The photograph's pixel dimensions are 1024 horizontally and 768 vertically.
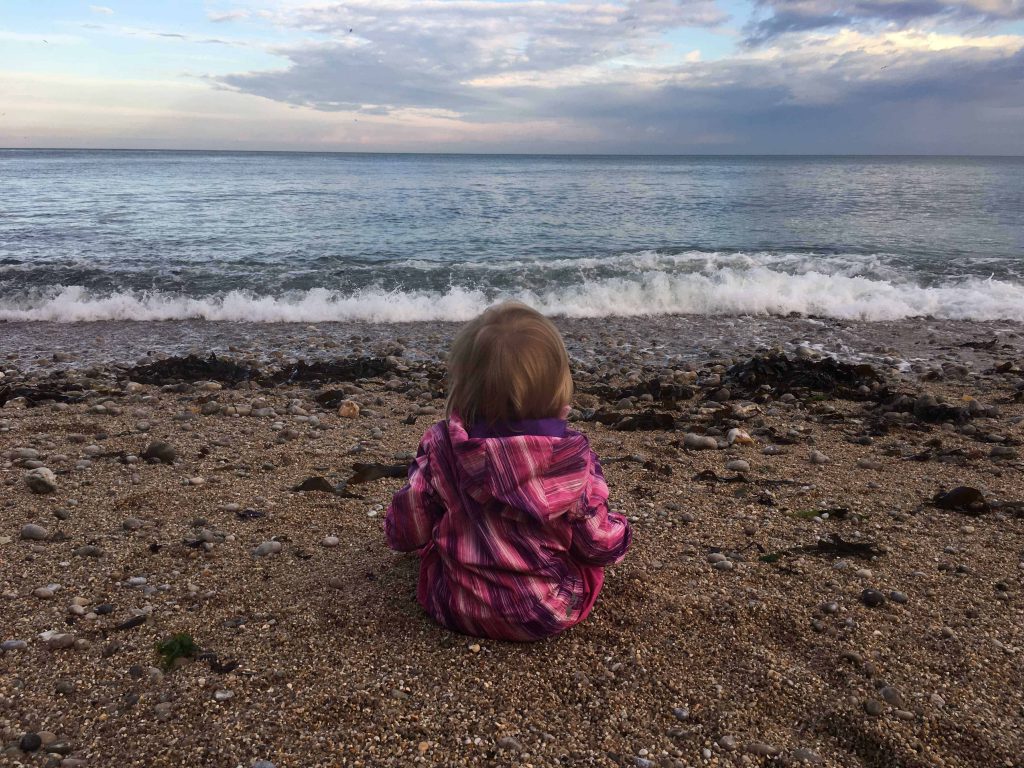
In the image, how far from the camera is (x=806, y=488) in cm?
454

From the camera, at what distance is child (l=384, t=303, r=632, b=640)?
2494 mm

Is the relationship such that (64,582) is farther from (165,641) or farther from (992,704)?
(992,704)

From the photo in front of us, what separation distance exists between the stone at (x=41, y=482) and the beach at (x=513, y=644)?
0.02 meters

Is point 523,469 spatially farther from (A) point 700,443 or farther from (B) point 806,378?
(B) point 806,378

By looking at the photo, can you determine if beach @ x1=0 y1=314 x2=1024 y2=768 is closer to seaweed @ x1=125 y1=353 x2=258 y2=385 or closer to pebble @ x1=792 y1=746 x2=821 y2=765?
pebble @ x1=792 y1=746 x2=821 y2=765

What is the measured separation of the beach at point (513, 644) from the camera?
7.63ft

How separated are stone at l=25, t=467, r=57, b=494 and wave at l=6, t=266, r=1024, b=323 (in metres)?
7.08

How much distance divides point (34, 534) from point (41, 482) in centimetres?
79

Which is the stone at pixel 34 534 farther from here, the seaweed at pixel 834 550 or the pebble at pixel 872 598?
the pebble at pixel 872 598

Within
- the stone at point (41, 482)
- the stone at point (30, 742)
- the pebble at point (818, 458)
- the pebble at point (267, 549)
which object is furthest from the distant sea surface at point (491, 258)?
the stone at point (30, 742)

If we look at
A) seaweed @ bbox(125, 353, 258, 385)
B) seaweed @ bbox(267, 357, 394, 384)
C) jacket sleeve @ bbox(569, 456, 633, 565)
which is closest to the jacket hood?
jacket sleeve @ bbox(569, 456, 633, 565)

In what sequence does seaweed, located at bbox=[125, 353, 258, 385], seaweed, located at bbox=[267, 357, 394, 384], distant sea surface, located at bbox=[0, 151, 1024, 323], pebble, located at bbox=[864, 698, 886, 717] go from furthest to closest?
distant sea surface, located at bbox=[0, 151, 1024, 323] < seaweed, located at bbox=[267, 357, 394, 384] < seaweed, located at bbox=[125, 353, 258, 385] < pebble, located at bbox=[864, 698, 886, 717]

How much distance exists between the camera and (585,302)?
1223 centimetres

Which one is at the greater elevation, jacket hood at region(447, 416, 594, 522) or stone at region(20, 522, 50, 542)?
jacket hood at region(447, 416, 594, 522)
